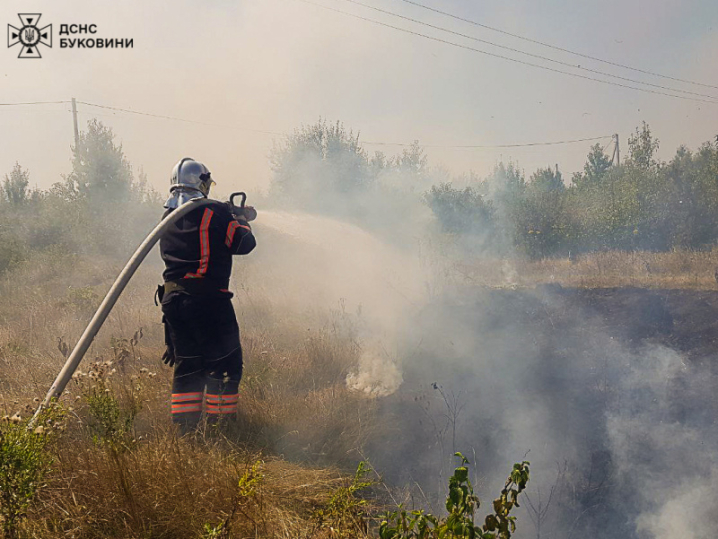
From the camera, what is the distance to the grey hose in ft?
10.7

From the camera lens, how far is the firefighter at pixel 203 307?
12.5ft

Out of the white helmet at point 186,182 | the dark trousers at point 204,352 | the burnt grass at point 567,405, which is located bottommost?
the burnt grass at point 567,405

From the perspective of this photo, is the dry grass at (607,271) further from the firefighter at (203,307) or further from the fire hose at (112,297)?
the fire hose at (112,297)

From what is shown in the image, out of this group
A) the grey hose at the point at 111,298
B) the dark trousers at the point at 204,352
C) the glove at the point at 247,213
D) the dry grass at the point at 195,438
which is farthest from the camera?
the glove at the point at 247,213

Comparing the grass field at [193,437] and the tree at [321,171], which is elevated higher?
the tree at [321,171]

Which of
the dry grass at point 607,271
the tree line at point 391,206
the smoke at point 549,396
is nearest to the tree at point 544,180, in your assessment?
the tree line at point 391,206

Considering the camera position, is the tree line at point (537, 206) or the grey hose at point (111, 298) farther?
the tree line at point (537, 206)

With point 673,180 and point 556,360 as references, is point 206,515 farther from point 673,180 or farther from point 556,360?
point 673,180

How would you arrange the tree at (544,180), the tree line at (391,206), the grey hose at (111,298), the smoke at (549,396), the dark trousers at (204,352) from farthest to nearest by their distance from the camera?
1. the tree at (544,180)
2. the tree line at (391,206)
3. the smoke at (549,396)
4. the dark trousers at (204,352)
5. the grey hose at (111,298)

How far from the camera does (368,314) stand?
7.56 metres

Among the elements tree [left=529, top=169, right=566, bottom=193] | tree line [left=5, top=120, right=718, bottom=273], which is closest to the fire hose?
tree line [left=5, top=120, right=718, bottom=273]

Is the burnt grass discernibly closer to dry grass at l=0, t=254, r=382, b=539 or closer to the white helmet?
dry grass at l=0, t=254, r=382, b=539

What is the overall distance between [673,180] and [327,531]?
21.0 metres

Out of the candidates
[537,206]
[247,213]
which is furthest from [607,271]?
[247,213]
